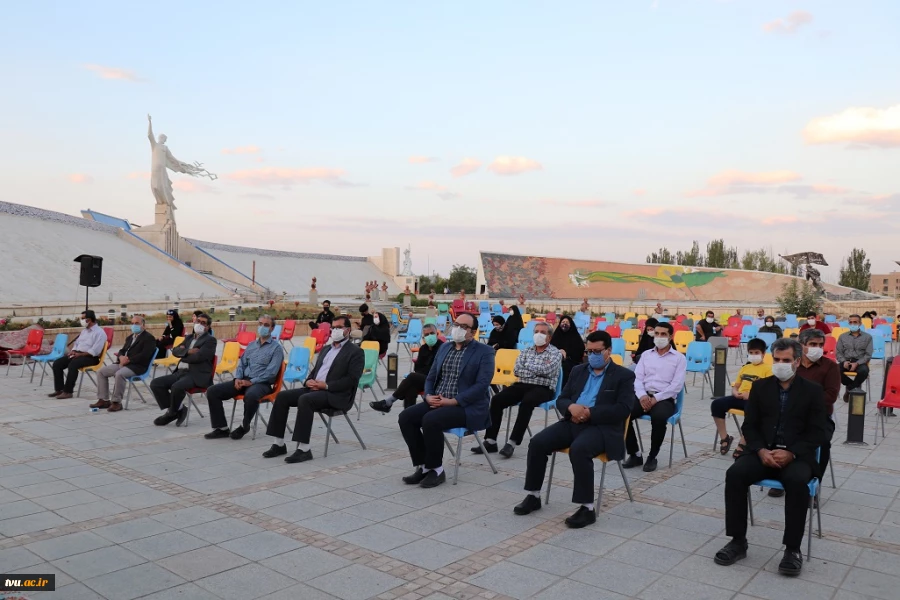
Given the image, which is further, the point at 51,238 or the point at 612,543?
the point at 51,238

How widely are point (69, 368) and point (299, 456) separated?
18.0 ft

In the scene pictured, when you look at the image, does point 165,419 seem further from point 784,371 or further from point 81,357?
point 784,371

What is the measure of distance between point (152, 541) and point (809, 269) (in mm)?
60458

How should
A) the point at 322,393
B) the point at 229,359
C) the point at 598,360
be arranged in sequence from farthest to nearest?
the point at 229,359 → the point at 322,393 → the point at 598,360

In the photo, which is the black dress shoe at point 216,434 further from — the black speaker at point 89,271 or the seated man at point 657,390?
the black speaker at point 89,271

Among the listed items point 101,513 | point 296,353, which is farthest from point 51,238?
point 101,513

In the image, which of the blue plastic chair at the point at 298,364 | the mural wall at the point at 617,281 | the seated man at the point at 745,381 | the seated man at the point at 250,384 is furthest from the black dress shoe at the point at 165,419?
the mural wall at the point at 617,281

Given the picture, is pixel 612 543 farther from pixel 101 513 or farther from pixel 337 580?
pixel 101 513

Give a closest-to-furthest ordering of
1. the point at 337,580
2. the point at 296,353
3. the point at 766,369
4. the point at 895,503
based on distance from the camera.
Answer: the point at 337,580 → the point at 895,503 → the point at 766,369 → the point at 296,353

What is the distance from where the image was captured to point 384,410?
8406 millimetres

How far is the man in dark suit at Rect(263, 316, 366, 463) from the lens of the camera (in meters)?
6.59

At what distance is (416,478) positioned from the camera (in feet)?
19.1

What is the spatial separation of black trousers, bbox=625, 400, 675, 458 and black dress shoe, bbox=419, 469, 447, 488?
1.76m

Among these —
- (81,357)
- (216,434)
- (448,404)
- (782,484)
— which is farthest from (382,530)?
(81,357)
